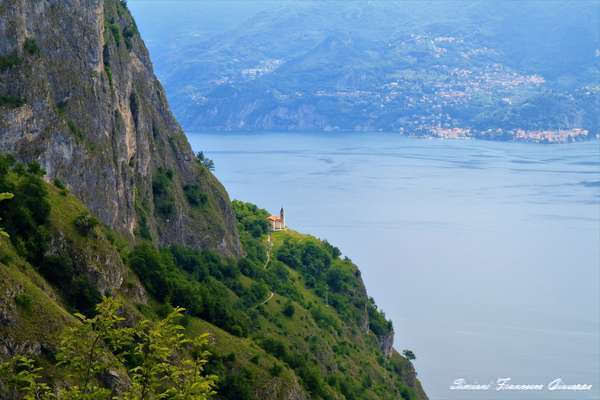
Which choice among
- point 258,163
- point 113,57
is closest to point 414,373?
point 113,57

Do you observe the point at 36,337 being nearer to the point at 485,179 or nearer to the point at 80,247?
the point at 80,247

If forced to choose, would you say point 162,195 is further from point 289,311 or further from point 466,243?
point 466,243

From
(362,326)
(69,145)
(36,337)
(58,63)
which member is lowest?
(362,326)

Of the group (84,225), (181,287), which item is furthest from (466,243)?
(84,225)

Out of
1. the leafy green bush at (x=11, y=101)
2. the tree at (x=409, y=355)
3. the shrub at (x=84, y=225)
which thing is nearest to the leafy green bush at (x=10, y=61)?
the leafy green bush at (x=11, y=101)

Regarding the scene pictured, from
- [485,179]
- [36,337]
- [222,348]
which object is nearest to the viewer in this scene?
[36,337]

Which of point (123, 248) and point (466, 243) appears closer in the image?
point (123, 248)
